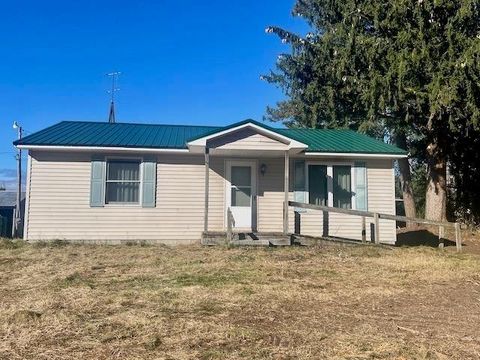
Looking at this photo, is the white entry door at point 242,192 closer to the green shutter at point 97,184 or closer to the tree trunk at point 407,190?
the green shutter at point 97,184

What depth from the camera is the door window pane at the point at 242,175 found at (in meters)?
13.1

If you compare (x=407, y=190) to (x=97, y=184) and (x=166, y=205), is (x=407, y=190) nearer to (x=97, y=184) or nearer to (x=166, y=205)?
(x=166, y=205)

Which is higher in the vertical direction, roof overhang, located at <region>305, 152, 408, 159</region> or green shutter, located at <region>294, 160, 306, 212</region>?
roof overhang, located at <region>305, 152, 408, 159</region>

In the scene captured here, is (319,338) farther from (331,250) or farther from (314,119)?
(314,119)

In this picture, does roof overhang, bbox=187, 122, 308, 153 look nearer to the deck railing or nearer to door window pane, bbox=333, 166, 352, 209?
the deck railing


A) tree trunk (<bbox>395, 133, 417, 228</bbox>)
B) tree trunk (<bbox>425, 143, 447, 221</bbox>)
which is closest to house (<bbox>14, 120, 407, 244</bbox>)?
tree trunk (<bbox>425, 143, 447, 221</bbox>)

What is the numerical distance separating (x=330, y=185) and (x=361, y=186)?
93 cm

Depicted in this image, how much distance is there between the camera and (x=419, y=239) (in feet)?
53.5

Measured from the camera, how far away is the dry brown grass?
430 cm

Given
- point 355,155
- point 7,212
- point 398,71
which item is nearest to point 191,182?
point 355,155

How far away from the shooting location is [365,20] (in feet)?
54.7

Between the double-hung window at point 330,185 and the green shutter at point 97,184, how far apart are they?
19.8 feet

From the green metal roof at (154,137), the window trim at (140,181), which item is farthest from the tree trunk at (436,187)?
the window trim at (140,181)

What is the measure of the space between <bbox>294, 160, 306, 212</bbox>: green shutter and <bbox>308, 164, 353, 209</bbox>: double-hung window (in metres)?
0.21
